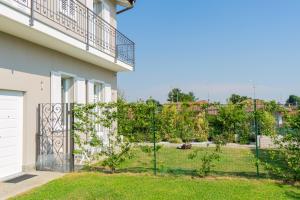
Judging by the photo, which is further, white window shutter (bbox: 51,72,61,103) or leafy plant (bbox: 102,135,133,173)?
white window shutter (bbox: 51,72,61,103)

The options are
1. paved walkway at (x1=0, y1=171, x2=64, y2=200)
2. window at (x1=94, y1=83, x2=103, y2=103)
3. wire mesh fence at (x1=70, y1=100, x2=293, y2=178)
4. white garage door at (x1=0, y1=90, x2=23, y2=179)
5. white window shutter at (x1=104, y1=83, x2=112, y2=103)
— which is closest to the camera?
paved walkway at (x1=0, y1=171, x2=64, y2=200)

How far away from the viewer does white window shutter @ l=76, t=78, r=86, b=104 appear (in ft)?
40.2

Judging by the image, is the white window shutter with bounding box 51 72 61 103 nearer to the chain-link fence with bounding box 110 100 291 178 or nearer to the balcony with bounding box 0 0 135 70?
the balcony with bounding box 0 0 135 70

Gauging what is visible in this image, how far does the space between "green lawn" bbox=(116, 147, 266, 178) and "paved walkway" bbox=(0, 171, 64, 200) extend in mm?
2315

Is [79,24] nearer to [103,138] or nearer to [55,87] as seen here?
[55,87]

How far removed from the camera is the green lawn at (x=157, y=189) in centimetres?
715

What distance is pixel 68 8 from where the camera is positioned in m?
11.6

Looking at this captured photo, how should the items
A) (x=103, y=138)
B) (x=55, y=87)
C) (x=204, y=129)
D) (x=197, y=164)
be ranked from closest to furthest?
(x=204, y=129), (x=103, y=138), (x=55, y=87), (x=197, y=164)

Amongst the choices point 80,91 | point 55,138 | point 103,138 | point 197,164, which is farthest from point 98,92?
point 197,164

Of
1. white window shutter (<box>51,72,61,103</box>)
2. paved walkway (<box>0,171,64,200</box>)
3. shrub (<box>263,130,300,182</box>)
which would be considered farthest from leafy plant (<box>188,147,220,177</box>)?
white window shutter (<box>51,72,61,103</box>)

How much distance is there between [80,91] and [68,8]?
3.27 meters

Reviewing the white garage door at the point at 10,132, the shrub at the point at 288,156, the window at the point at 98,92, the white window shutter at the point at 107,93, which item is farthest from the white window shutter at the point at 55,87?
the shrub at the point at 288,156

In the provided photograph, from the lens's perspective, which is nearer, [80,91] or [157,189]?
[157,189]

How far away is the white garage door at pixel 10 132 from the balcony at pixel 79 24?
2387mm
